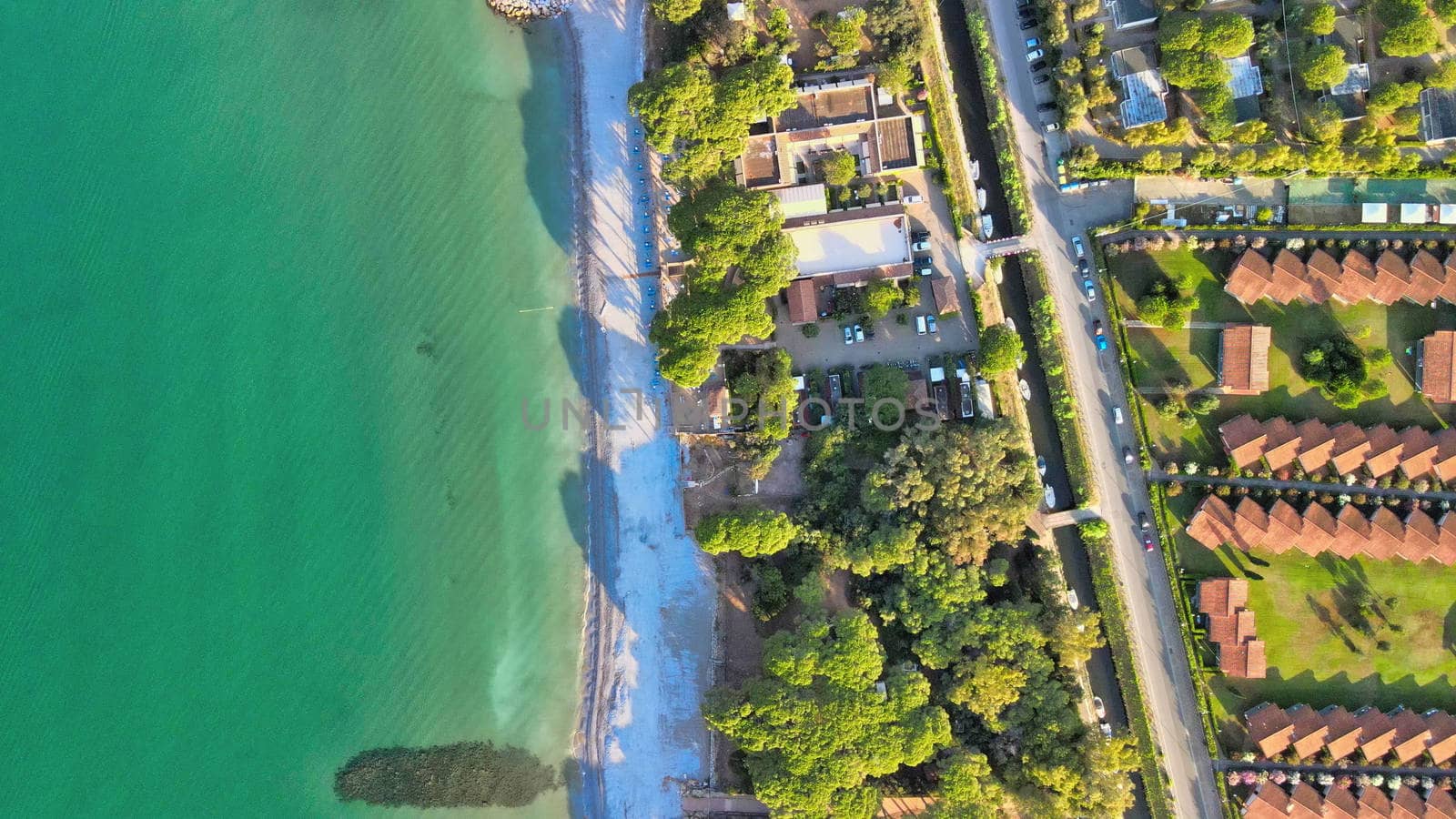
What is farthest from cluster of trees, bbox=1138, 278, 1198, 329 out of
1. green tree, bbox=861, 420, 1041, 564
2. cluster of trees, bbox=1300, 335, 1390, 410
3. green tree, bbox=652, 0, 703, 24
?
green tree, bbox=652, 0, 703, 24

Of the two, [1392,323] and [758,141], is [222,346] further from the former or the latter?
[1392,323]

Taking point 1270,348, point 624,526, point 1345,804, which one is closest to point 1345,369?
point 1270,348

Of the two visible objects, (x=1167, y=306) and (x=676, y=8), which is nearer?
(x=1167, y=306)

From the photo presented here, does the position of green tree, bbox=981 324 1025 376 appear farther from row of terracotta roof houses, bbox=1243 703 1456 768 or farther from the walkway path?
row of terracotta roof houses, bbox=1243 703 1456 768

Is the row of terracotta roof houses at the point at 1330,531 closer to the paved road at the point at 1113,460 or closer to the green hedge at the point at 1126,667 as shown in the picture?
the paved road at the point at 1113,460

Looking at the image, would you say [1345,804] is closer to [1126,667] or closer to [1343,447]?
[1126,667]

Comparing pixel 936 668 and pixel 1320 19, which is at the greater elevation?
pixel 1320 19

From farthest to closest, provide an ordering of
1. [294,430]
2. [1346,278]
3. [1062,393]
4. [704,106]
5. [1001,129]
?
1. [294,430]
2. [1001,129]
3. [1062,393]
4. [704,106]
5. [1346,278]
